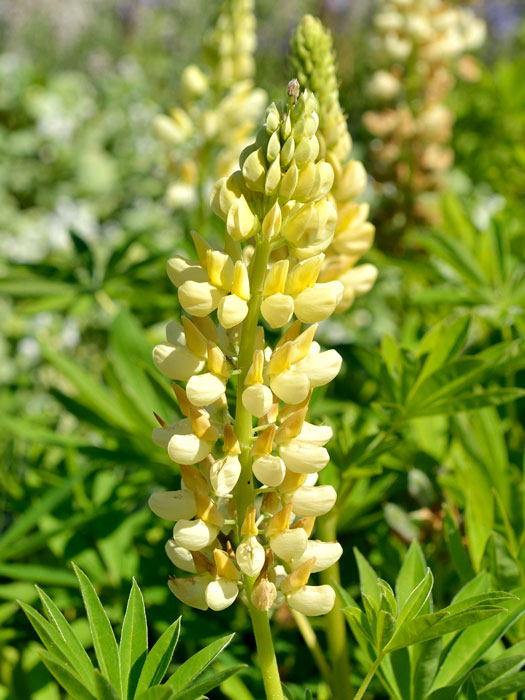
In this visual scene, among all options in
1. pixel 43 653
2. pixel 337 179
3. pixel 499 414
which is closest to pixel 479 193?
pixel 499 414

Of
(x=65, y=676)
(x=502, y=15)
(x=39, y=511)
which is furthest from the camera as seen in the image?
(x=502, y=15)

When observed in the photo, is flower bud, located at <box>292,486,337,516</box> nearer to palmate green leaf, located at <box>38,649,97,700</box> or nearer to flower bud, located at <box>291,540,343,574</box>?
flower bud, located at <box>291,540,343,574</box>

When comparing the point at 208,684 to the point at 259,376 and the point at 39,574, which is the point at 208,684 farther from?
the point at 39,574

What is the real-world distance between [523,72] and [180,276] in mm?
2563

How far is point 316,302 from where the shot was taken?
0.77m

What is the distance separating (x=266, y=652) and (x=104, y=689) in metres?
0.19

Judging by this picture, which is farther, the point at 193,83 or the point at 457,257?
the point at 193,83

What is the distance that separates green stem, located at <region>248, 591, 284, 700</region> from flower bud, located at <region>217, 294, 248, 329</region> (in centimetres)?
30

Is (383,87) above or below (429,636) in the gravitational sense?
above

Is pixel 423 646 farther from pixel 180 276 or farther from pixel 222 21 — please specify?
pixel 222 21

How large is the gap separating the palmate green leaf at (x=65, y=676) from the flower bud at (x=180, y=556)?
155 millimetres

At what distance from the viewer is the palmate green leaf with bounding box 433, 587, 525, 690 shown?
87 cm

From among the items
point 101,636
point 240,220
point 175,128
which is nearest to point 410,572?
point 101,636

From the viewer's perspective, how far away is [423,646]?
883mm
